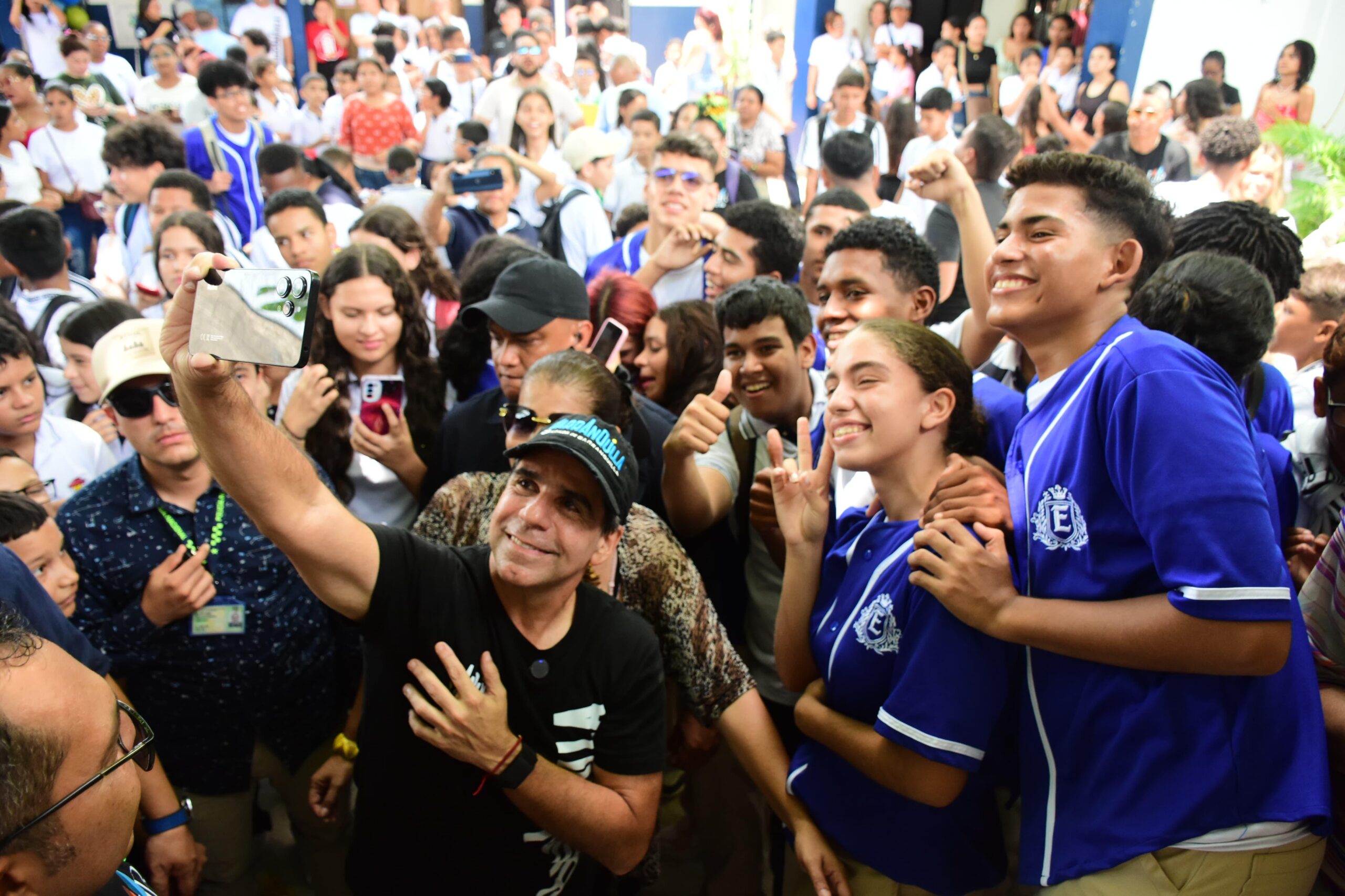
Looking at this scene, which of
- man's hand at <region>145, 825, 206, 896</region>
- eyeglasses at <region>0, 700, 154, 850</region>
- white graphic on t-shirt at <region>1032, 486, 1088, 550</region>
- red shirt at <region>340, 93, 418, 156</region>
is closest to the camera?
eyeglasses at <region>0, 700, 154, 850</region>

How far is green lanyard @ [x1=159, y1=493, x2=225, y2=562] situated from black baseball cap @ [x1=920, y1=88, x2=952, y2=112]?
20.6 feet

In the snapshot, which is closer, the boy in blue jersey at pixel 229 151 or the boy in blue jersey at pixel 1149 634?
the boy in blue jersey at pixel 1149 634

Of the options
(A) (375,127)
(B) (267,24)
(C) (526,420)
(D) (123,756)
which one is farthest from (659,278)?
(B) (267,24)

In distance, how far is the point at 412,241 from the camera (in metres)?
3.92

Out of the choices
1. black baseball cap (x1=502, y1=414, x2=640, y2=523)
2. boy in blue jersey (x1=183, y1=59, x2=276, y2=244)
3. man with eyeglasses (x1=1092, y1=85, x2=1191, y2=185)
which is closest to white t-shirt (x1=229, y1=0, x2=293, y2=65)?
boy in blue jersey (x1=183, y1=59, x2=276, y2=244)

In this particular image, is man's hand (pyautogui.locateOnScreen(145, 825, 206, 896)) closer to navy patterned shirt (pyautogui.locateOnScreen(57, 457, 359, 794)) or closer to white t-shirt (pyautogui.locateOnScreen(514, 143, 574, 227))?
navy patterned shirt (pyautogui.locateOnScreen(57, 457, 359, 794))

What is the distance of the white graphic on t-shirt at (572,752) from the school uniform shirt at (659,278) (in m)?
2.43

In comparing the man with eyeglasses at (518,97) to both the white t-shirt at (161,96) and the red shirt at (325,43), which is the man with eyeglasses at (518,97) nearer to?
the white t-shirt at (161,96)

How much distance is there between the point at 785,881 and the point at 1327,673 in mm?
1292

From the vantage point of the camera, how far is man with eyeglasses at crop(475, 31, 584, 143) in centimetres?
745

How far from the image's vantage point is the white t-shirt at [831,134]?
7598 mm

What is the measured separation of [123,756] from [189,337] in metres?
0.60

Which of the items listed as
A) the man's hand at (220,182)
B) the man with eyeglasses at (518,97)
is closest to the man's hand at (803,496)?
the man's hand at (220,182)

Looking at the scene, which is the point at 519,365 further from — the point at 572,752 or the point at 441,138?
the point at 441,138
